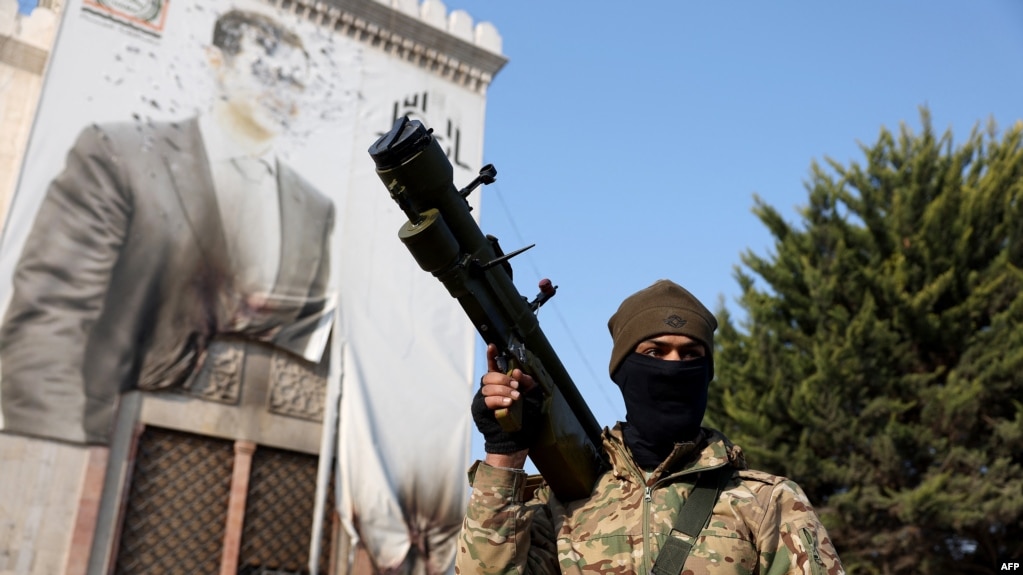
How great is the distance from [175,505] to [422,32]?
26.1 feet

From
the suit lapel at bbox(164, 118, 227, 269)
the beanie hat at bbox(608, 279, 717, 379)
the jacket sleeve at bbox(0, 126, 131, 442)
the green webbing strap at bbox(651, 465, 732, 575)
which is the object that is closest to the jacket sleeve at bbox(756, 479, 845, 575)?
the green webbing strap at bbox(651, 465, 732, 575)

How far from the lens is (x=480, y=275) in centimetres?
240

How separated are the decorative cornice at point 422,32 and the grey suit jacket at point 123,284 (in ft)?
9.33

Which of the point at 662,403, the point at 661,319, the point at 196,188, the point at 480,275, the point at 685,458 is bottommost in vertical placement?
the point at 685,458

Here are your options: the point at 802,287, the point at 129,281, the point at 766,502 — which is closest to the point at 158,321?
the point at 129,281

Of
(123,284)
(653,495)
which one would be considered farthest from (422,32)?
(653,495)

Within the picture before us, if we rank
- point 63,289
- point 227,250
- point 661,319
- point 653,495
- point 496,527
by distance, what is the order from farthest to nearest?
1. point 227,250
2. point 63,289
3. point 661,319
4. point 653,495
5. point 496,527

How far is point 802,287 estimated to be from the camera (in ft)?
36.9

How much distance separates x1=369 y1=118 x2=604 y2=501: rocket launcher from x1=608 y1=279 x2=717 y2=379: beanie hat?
0.79 ft

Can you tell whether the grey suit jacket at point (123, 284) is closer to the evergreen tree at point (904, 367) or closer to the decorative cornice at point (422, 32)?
the decorative cornice at point (422, 32)

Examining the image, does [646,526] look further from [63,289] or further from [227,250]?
[227,250]

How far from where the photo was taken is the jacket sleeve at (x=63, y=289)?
9.45 metres

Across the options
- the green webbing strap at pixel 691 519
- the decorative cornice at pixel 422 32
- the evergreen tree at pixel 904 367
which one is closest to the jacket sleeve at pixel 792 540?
the green webbing strap at pixel 691 519

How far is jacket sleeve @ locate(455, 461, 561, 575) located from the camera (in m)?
2.11
